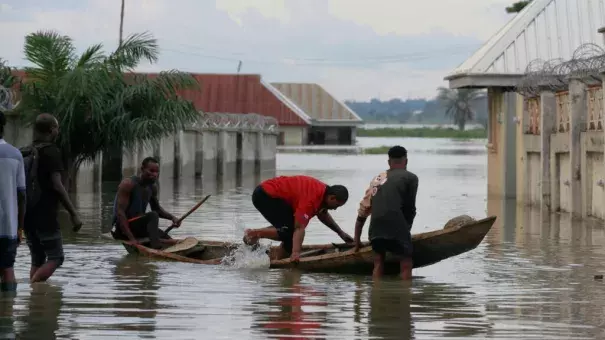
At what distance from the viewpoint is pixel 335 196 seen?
14.3 metres

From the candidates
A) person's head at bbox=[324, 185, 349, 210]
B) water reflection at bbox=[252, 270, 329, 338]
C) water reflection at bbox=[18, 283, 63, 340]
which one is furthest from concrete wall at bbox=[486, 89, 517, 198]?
water reflection at bbox=[18, 283, 63, 340]

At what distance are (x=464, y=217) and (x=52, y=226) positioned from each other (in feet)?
15.0

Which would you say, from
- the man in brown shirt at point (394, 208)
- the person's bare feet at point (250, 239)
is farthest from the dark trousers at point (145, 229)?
the man in brown shirt at point (394, 208)

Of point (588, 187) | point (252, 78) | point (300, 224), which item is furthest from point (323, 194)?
point (252, 78)

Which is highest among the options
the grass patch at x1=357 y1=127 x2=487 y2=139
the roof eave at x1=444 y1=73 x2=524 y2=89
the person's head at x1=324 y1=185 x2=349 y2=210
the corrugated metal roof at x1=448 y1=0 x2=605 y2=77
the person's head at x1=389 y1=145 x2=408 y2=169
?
the grass patch at x1=357 y1=127 x2=487 y2=139

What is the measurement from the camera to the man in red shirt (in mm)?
14508

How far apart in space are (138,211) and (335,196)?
3420 millimetres

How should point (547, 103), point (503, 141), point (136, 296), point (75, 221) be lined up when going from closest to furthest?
point (75, 221)
point (136, 296)
point (547, 103)
point (503, 141)

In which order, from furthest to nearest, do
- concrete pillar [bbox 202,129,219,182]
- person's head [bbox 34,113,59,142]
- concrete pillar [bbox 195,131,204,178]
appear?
concrete pillar [bbox 202,129,219,182] → concrete pillar [bbox 195,131,204,178] → person's head [bbox 34,113,59,142]

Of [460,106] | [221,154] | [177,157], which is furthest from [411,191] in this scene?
[460,106]

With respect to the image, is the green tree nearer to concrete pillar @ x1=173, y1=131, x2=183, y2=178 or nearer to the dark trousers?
concrete pillar @ x1=173, y1=131, x2=183, y2=178

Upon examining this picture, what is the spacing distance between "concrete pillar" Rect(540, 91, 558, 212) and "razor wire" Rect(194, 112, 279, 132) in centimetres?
1739

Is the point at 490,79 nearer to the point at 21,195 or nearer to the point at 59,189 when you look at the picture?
the point at 59,189

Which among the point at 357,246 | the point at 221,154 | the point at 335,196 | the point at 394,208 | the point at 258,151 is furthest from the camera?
the point at 258,151
